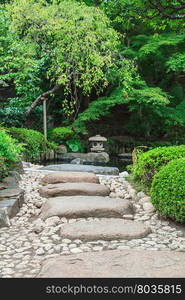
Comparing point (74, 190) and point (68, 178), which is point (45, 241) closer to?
point (74, 190)

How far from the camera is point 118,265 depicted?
2477 mm

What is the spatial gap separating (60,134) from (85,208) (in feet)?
28.7

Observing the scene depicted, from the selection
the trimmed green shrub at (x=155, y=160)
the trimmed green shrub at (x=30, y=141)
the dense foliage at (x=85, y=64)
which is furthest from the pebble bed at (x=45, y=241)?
the dense foliage at (x=85, y=64)

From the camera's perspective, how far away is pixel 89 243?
3.08 metres

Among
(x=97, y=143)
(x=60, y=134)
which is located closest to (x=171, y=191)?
(x=97, y=143)

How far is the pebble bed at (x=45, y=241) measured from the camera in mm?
2703

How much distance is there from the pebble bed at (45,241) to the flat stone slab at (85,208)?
0.28 ft

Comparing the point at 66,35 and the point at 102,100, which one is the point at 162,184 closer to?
the point at 66,35

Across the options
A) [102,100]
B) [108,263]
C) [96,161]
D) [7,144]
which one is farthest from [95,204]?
[102,100]

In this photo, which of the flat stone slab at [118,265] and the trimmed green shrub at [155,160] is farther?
the trimmed green shrub at [155,160]

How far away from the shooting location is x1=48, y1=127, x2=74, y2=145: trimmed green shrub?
40.6ft

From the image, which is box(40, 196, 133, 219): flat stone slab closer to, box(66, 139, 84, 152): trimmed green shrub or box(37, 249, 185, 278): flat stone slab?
box(37, 249, 185, 278): flat stone slab

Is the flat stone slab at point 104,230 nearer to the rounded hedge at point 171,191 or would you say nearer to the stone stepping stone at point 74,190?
the rounded hedge at point 171,191

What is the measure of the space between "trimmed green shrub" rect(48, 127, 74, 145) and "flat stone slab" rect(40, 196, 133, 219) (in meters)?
8.29
